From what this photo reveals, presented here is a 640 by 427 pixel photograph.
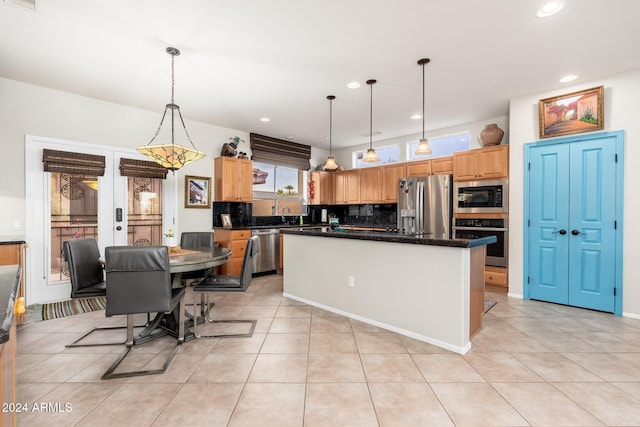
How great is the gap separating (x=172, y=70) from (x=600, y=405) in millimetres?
4570

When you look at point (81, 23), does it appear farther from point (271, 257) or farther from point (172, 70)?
point (271, 257)

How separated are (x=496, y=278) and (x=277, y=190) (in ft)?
14.3

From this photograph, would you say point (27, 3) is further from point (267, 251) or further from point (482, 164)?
point (482, 164)

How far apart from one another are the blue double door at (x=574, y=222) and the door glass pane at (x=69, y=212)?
5951 millimetres

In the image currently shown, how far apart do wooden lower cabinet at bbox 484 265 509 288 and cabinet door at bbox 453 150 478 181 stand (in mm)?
1393

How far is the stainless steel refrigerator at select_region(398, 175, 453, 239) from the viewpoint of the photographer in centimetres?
493

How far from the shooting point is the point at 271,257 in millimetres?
5664

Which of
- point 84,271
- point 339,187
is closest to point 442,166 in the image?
point 339,187

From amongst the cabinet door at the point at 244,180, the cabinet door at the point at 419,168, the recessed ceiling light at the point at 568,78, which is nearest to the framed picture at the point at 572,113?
the recessed ceiling light at the point at 568,78

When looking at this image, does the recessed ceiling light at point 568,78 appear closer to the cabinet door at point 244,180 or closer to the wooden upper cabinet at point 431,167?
the wooden upper cabinet at point 431,167

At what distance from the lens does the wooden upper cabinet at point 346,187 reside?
6.53 metres

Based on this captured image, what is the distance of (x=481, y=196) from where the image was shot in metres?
4.49

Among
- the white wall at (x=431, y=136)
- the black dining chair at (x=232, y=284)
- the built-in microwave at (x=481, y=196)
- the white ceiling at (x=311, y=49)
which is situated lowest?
the black dining chair at (x=232, y=284)

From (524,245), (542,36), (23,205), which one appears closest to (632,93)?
(542,36)
